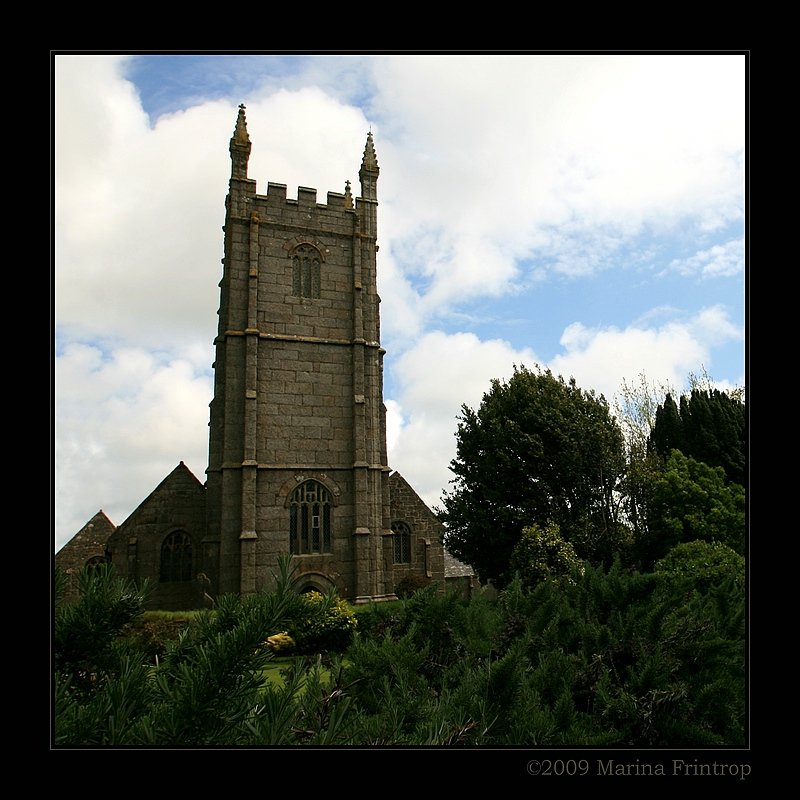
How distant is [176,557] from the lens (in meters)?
25.4

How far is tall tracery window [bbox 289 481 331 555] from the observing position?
24125 mm

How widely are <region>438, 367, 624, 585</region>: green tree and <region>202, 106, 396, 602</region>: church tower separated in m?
3.99

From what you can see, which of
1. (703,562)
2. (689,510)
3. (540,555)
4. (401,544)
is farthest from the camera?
(401,544)

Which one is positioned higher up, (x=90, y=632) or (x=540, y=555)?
(x=90, y=632)

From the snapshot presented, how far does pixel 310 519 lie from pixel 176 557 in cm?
627

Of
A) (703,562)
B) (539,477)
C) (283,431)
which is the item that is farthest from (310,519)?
(703,562)

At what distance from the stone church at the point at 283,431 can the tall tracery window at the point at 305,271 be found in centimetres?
→ 6

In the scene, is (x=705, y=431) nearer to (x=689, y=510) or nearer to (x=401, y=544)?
(x=689, y=510)

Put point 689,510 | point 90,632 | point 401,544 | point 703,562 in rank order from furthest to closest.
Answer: point 401,544 < point 689,510 < point 703,562 < point 90,632

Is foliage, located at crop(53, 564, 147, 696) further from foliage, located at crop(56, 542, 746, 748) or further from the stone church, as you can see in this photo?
the stone church

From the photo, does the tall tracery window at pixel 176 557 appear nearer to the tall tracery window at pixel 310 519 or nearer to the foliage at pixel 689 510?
the tall tracery window at pixel 310 519

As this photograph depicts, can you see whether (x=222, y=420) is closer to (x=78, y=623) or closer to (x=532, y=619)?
(x=532, y=619)

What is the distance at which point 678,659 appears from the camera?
581cm
